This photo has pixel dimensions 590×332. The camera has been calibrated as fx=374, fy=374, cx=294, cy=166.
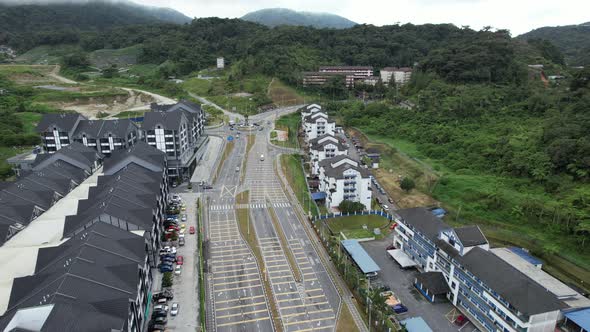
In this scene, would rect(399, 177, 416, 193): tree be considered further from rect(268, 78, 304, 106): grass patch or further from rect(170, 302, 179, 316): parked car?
rect(268, 78, 304, 106): grass patch

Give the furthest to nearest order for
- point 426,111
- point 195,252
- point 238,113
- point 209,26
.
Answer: point 209,26 → point 238,113 → point 426,111 → point 195,252

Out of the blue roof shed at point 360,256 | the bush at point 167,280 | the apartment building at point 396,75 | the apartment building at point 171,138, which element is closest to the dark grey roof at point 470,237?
the blue roof shed at point 360,256

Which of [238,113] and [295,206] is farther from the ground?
[238,113]

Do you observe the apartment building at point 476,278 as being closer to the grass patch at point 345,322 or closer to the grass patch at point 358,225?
the grass patch at point 358,225

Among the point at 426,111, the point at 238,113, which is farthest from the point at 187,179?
the point at 426,111

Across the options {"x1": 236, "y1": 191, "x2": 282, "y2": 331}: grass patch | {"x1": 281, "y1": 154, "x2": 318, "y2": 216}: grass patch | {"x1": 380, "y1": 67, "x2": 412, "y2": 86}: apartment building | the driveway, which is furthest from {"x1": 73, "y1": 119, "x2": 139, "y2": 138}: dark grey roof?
{"x1": 380, "y1": 67, "x2": 412, "y2": 86}: apartment building

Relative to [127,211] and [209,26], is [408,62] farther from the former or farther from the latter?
[127,211]

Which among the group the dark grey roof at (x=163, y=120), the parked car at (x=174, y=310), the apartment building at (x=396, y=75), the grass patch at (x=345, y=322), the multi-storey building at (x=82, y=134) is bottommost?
the grass patch at (x=345, y=322)
